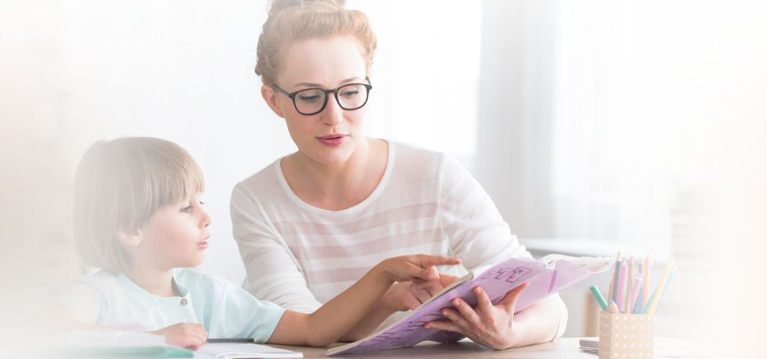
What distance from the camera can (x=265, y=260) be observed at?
1596 mm

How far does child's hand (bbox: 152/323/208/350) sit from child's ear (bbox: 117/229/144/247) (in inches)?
7.1

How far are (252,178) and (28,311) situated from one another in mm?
464

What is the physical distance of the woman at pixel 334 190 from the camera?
5.32ft

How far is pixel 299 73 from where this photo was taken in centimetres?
164

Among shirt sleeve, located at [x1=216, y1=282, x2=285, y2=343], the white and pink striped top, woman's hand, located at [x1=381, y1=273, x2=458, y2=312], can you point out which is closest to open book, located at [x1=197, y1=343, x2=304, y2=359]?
shirt sleeve, located at [x1=216, y1=282, x2=285, y2=343]

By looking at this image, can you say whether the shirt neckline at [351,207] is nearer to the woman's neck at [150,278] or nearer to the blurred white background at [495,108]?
the blurred white background at [495,108]

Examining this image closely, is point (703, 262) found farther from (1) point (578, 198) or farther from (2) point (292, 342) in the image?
(2) point (292, 342)

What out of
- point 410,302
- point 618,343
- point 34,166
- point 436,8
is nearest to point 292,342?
point 410,302

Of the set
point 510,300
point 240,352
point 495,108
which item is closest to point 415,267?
point 510,300

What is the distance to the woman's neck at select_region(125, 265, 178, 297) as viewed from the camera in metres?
1.25

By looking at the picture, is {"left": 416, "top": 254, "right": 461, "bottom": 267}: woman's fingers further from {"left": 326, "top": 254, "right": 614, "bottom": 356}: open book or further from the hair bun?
the hair bun

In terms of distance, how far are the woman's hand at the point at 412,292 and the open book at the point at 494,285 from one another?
0.07 meters

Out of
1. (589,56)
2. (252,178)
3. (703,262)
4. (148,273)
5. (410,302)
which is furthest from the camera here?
(589,56)

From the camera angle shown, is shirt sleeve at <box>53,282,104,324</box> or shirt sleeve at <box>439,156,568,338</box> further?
shirt sleeve at <box>439,156,568,338</box>
